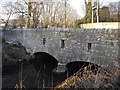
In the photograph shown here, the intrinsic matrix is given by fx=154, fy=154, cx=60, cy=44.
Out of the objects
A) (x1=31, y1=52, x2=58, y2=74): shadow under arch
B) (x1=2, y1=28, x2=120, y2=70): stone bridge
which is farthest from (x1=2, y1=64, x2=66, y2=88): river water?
(x1=31, y1=52, x2=58, y2=74): shadow under arch

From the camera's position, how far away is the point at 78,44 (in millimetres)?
8508

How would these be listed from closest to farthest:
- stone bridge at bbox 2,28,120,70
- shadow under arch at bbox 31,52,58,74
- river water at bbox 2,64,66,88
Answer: stone bridge at bbox 2,28,120,70, river water at bbox 2,64,66,88, shadow under arch at bbox 31,52,58,74

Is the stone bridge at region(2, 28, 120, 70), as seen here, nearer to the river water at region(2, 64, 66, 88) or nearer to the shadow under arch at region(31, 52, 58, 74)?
the shadow under arch at region(31, 52, 58, 74)

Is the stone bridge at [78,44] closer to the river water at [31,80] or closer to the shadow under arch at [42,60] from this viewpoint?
the shadow under arch at [42,60]

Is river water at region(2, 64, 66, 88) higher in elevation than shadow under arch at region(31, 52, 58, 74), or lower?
lower

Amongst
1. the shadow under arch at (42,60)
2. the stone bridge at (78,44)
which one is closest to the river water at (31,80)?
the stone bridge at (78,44)

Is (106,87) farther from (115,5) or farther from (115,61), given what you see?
(115,5)

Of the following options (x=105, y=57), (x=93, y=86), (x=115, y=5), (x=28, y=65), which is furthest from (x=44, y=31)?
(x=115, y=5)

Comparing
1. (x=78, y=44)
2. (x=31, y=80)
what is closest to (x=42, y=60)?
(x=31, y=80)

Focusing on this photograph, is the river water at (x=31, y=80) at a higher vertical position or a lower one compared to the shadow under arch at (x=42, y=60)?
lower

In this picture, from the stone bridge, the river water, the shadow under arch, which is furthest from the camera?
the shadow under arch

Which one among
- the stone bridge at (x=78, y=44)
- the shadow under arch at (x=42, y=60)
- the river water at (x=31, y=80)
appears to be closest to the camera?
the stone bridge at (x=78, y=44)

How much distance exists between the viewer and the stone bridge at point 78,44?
6.97m

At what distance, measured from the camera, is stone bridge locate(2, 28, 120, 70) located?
274 inches
